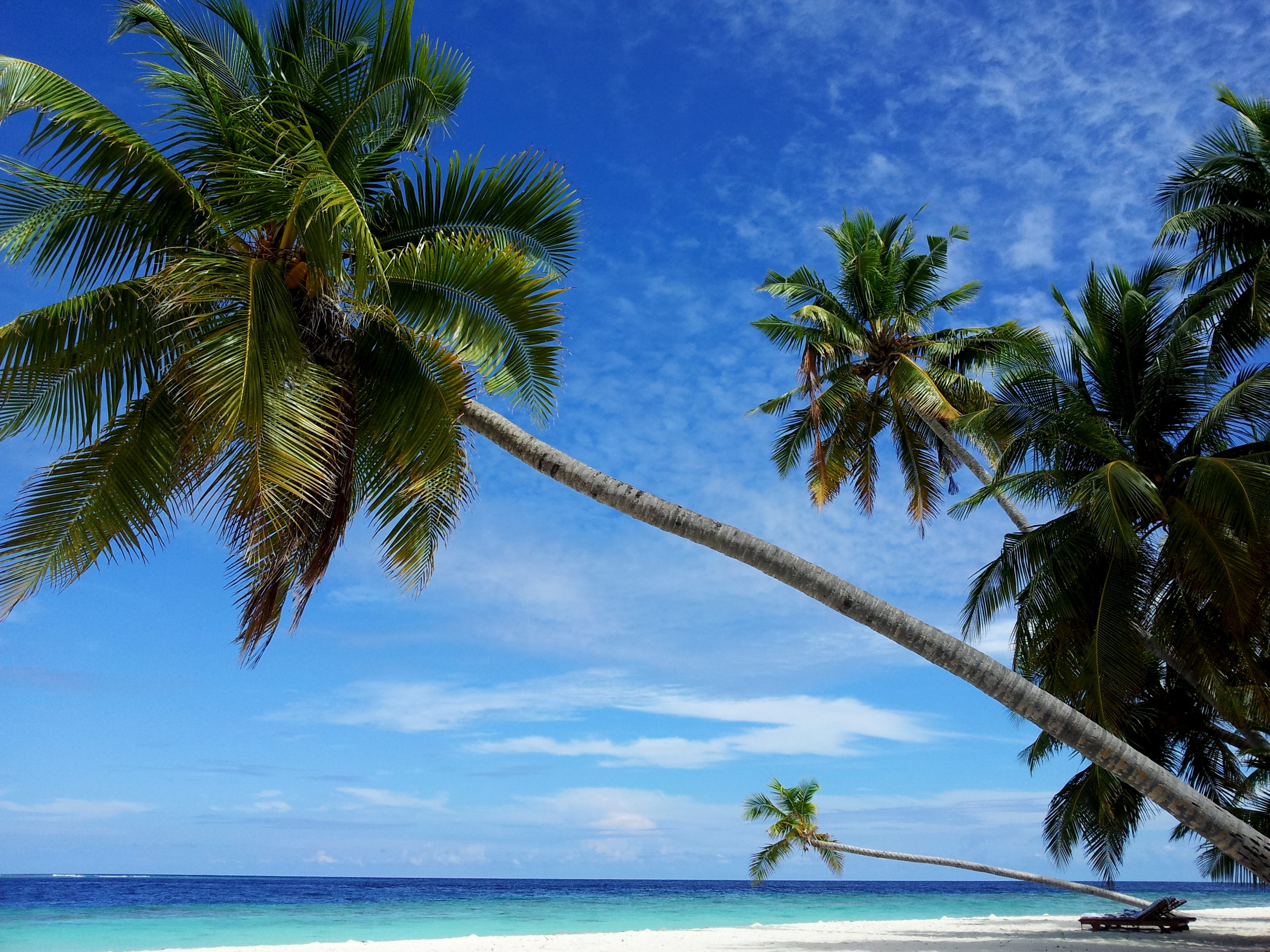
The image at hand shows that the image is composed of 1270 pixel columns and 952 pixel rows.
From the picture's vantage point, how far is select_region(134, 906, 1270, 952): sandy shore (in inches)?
597

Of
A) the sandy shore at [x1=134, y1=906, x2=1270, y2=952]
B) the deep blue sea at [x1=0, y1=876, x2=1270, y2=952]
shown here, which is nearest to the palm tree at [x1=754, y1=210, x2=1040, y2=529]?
the sandy shore at [x1=134, y1=906, x2=1270, y2=952]

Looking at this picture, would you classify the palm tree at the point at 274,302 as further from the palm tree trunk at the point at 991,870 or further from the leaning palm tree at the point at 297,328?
the palm tree trunk at the point at 991,870

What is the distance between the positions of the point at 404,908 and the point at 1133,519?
39294 mm

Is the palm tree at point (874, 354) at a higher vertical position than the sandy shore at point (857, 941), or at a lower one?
higher

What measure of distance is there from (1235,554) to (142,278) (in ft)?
37.4

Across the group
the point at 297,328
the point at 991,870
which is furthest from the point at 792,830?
the point at 297,328

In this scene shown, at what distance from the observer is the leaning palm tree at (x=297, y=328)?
599 cm

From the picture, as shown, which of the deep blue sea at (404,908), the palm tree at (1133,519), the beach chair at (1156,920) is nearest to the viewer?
the palm tree at (1133,519)

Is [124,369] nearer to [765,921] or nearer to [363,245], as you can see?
[363,245]

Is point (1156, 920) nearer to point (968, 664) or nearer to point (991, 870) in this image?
point (991, 870)

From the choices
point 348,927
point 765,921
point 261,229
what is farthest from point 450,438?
point 765,921

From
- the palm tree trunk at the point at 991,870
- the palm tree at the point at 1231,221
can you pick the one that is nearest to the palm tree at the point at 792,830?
the palm tree trunk at the point at 991,870

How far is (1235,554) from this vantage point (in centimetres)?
984

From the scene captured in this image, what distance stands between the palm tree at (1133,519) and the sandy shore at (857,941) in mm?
4140
